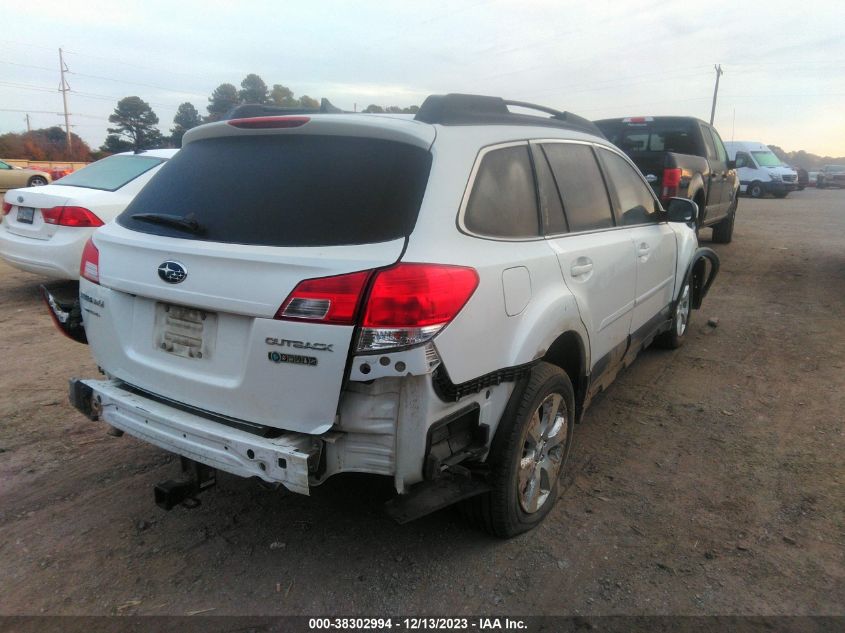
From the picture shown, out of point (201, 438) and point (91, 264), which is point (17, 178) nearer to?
point (91, 264)

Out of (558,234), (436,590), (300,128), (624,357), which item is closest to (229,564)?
(436,590)

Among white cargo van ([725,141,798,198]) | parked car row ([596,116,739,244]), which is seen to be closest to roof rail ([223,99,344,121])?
parked car row ([596,116,739,244])

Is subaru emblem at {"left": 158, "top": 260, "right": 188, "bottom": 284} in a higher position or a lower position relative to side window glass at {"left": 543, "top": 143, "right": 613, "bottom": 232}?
lower

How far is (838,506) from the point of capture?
3250 mm

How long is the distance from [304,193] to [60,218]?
5.00m

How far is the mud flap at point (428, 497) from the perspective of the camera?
2.38 metres

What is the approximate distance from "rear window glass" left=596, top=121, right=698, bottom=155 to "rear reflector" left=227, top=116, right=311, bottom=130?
8.41 metres

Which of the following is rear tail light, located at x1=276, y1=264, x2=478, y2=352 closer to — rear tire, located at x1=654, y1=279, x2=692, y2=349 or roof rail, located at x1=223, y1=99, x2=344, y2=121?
roof rail, located at x1=223, y1=99, x2=344, y2=121

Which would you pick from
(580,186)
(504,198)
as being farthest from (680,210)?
(504,198)

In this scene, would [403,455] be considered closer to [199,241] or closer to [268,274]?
[268,274]

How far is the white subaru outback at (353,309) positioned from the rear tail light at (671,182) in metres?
6.02

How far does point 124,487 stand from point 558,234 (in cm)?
255

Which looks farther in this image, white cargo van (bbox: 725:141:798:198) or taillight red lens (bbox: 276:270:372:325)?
white cargo van (bbox: 725:141:798:198)

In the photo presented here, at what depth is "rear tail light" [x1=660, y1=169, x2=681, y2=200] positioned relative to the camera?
8.58 m
